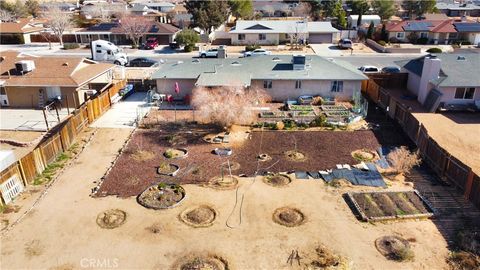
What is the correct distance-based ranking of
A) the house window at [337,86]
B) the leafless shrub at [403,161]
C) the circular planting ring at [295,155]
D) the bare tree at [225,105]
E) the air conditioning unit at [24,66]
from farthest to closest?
the house window at [337,86], the air conditioning unit at [24,66], the bare tree at [225,105], the circular planting ring at [295,155], the leafless shrub at [403,161]

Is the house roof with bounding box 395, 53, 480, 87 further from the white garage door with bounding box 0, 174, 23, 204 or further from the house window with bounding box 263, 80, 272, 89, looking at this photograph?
the white garage door with bounding box 0, 174, 23, 204

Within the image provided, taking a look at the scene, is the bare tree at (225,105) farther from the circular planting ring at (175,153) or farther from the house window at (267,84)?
the circular planting ring at (175,153)

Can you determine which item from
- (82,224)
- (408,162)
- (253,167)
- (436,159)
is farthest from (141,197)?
(436,159)

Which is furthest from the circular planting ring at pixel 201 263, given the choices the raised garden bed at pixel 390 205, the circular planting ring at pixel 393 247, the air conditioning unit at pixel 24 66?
the air conditioning unit at pixel 24 66

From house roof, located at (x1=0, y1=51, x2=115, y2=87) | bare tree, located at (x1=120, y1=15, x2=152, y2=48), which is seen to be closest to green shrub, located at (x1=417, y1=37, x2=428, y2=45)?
bare tree, located at (x1=120, y1=15, x2=152, y2=48)

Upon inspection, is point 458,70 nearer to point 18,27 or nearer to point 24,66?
point 24,66

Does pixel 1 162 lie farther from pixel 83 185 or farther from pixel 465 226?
pixel 465 226

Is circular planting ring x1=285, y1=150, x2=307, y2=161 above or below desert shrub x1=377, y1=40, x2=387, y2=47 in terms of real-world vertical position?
below
